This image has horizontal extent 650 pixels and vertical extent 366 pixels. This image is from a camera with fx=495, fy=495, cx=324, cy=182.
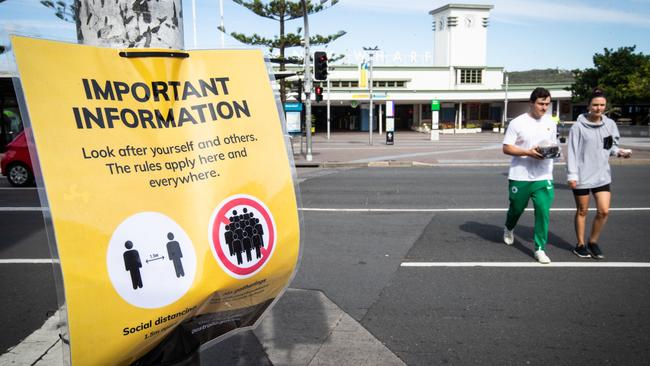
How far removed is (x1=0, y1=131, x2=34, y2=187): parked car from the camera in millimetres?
12938

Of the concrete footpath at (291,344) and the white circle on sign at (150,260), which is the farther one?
the concrete footpath at (291,344)

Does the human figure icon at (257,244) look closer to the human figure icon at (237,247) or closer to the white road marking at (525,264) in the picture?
the human figure icon at (237,247)

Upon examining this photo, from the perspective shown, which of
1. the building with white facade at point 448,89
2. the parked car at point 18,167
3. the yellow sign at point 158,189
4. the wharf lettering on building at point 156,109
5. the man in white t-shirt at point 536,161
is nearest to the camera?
the yellow sign at point 158,189

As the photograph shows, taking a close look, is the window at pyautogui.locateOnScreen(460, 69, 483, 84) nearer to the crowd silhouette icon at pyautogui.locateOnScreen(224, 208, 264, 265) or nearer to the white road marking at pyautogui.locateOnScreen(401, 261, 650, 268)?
the white road marking at pyautogui.locateOnScreen(401, 261, 650, 268)

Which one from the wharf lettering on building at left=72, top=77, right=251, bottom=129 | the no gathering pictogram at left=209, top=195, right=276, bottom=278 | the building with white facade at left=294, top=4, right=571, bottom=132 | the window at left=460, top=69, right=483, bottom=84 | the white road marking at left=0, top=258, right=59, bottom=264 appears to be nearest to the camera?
the wharf lettering on building at left=72, top=77, right=251, bottom=129

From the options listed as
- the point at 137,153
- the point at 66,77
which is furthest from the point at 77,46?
the point at 137,153

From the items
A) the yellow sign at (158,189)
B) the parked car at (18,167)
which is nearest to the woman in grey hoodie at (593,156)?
the yellow sign at (158,189)

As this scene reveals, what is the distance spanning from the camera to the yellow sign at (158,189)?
1304 mm

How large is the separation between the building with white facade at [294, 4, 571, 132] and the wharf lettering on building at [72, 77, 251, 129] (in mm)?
43835

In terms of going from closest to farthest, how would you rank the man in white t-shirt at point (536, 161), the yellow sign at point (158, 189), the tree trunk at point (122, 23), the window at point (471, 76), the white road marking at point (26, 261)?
the yellow sign at point (158, 189) → the tree trunk at point (122, 23) → the man in white t-shirt at point (536, 161) → the white road marking at point (26, 261) → the window at point (471, 76)

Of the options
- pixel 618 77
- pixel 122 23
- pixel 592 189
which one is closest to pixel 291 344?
pixel 122 23

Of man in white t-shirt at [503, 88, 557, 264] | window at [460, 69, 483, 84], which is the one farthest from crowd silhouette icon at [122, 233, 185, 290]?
window at [460, 69, 483, 84]

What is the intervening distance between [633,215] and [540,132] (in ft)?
12.5

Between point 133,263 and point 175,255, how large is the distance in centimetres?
12
